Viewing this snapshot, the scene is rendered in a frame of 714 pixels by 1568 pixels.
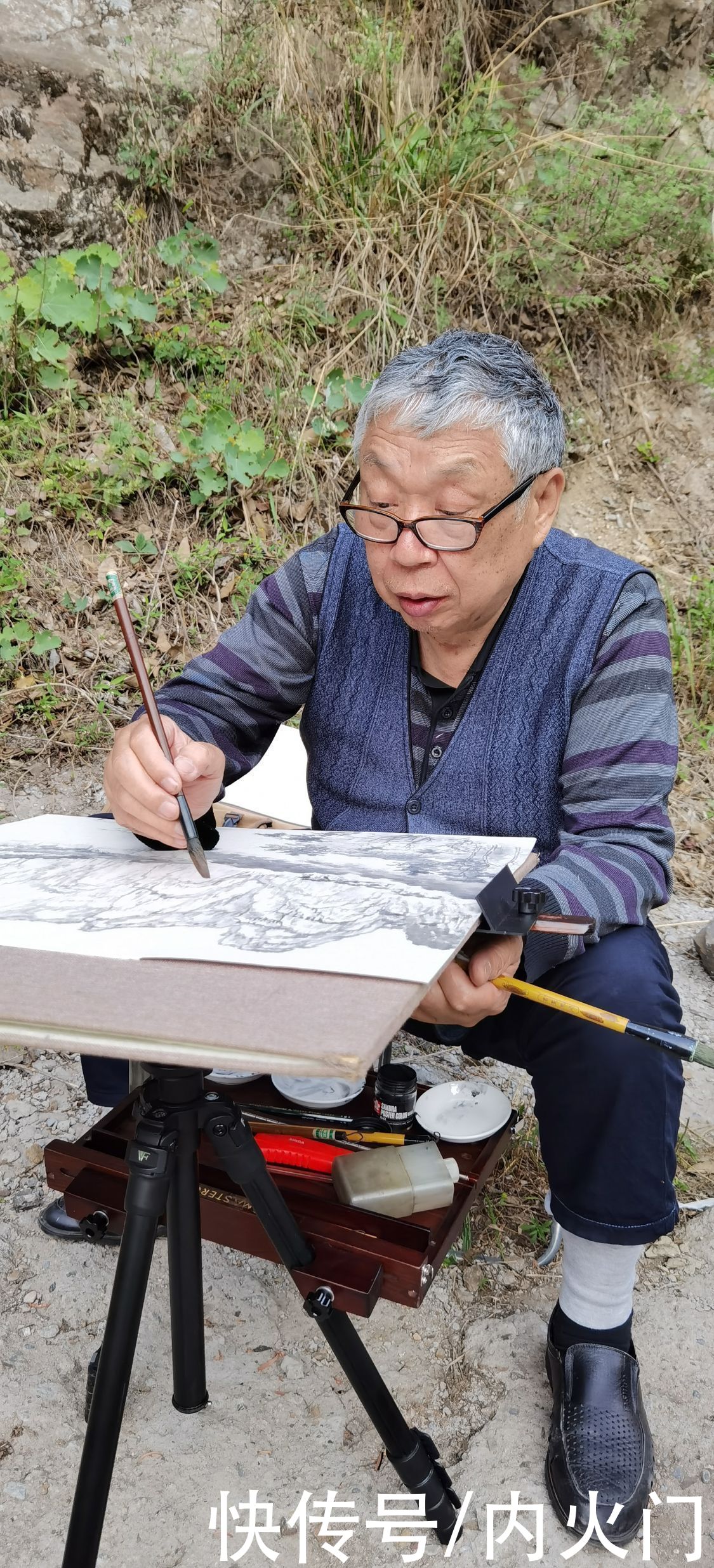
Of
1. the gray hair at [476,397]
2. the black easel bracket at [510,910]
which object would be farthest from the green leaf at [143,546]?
the black easel bracket at [510,910]

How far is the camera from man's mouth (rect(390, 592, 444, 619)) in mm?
1659

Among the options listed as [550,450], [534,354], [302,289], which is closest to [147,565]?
[302,289]

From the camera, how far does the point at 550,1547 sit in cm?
156

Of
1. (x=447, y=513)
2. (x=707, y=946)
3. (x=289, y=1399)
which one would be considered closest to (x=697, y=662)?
(x=707, y=946)

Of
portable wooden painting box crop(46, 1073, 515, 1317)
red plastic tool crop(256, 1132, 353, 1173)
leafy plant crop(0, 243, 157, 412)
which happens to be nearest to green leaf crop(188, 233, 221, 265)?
leafy plant crop(0, 243, 157, 412)

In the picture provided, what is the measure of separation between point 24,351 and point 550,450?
10.1ft

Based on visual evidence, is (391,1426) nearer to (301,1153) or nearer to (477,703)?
(301,1153)

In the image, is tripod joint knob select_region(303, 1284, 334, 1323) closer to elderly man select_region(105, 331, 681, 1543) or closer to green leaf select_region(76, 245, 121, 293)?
elderly man select_region(105, 331, 681, 1543)

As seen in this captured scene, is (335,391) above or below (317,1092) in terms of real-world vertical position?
above

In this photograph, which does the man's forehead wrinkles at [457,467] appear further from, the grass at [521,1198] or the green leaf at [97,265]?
the green leaf at [97,265]

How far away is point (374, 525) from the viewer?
64.6 inches

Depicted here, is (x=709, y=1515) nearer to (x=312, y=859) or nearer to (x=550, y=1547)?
(x=550, y=1547)

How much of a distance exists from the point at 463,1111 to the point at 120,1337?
2.70 feet

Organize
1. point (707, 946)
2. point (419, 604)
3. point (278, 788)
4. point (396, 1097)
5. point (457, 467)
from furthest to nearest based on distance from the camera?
point (707, 946)
point (278, 788)
point (396, 1097)
point (419, 604)
point (457, 467)
